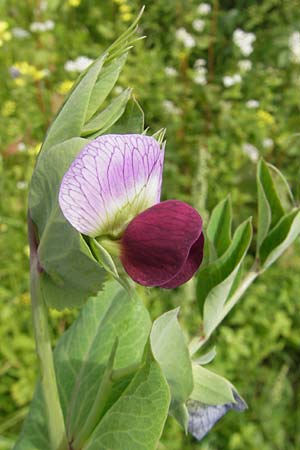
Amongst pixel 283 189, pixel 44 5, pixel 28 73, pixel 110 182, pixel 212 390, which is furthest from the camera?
pixel 44 5

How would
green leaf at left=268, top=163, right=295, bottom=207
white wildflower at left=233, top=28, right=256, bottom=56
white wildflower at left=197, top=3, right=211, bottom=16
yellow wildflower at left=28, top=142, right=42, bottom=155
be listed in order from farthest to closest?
white wildflower at left=197, top=3, right=211, bottom=16 → white wildflower at left=233, top=28, right=256, bottom=56 → yellow wildflower at left=28, top=142, right=42, bottom=155 → green leaf at left=268, top=163, right=295, bottom=207

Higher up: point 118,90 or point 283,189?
point 283,189

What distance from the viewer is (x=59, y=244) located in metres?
0.45

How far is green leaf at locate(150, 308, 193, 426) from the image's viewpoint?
0.50m

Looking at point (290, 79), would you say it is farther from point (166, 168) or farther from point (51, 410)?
point (51, 410)

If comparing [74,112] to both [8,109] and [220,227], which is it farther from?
[8,109]

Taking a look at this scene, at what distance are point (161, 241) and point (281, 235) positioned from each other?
0.20m

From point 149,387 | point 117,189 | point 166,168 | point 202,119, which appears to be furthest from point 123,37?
point 202,119

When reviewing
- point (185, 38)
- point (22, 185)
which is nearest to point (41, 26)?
point (185, 38)

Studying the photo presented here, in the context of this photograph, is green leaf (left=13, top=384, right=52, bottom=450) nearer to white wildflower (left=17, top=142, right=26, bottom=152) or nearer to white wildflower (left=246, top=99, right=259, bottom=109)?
white wildflower (left=17, top=142, right=26, bottom=152)

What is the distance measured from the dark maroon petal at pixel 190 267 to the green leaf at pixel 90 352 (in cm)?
15

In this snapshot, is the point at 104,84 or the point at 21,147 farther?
the point at 21,147

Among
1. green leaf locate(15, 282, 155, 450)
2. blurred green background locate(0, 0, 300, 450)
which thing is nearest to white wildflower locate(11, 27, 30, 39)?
blurred green background locate(0, 0, 300, 450)

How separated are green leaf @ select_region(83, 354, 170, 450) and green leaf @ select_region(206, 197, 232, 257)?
0.49 feet
